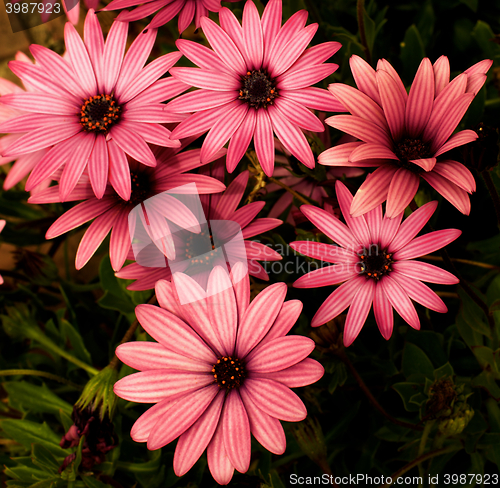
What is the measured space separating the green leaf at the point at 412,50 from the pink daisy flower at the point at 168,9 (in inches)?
19.5

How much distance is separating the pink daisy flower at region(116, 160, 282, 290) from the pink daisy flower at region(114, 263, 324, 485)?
6 cm

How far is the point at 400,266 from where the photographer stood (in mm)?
544

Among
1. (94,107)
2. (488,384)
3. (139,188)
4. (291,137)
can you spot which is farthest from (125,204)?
(488,384)

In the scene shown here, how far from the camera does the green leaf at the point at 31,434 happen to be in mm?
739

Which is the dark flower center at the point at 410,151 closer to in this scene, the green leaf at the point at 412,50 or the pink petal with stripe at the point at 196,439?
the pink petal with stripe at the point at 196,439

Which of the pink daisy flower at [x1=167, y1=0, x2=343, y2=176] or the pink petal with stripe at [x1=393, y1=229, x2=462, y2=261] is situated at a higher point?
the pink daisy flower at [x1=167, y1=0, x2=343, y2=176]

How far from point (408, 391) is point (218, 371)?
1.10 feet

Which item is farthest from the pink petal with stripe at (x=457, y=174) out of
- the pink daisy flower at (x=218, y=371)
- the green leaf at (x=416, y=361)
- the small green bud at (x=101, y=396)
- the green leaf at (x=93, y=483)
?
the green leaf at (x=93, y=483)

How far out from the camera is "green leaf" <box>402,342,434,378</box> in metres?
0.66

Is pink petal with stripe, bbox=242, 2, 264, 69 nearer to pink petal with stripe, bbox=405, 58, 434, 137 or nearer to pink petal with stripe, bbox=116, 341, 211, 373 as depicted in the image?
pink petal with stripe, bbox=405, 58, 434, 137

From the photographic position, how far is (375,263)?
55cm

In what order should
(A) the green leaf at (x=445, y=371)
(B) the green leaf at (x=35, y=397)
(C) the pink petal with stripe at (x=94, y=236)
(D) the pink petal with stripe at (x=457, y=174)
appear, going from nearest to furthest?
(D) the pink petal with stripe at (x=457, y=174)
(C) the pink petal with stripe at (x=94, y=236)
(A) the green leaf at (x=445, y=371)
(B) the green leaf at (x=35, y=397)

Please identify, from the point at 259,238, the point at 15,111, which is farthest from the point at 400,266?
the point at 15,111

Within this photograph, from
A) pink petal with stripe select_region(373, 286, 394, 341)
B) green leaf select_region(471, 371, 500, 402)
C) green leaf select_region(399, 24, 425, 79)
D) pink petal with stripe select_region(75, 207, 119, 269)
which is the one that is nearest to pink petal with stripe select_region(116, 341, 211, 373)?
pink petal with stripe select_region(75, 207, 119, 269)
